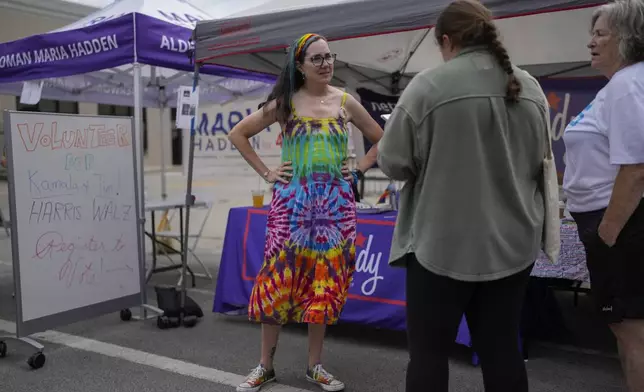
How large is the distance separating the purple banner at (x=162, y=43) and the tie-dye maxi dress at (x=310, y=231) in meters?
1.91

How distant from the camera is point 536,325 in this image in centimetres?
388

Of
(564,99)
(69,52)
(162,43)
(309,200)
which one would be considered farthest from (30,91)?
(564,99)

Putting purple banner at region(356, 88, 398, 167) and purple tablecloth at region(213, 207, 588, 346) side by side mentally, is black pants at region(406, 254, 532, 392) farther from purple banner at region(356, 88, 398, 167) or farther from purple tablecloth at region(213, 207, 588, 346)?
purple banner at region(356, 88, 398, 167)

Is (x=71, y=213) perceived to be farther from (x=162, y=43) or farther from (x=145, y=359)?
(x=162, y=43)

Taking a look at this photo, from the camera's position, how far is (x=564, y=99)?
18.7 feet

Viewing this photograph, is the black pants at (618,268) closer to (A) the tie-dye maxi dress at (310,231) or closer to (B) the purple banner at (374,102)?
(A) the tie-dye maxi dress at (310,231)

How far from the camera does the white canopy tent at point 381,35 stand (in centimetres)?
324

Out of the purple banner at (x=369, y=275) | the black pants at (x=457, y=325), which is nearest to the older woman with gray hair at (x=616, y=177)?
the black pants at (x=457, y=325)

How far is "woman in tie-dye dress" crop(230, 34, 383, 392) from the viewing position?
2812mm

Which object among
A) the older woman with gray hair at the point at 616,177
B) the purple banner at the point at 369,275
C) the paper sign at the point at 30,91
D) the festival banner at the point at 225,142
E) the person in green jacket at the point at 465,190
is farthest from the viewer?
the festival banner at the point at 225,142

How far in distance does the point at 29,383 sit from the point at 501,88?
9.44 ft

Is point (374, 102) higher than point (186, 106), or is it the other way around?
point (374, 102)

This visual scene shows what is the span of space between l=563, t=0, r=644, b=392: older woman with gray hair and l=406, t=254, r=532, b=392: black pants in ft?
1.30

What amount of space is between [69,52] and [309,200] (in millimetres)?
3027
